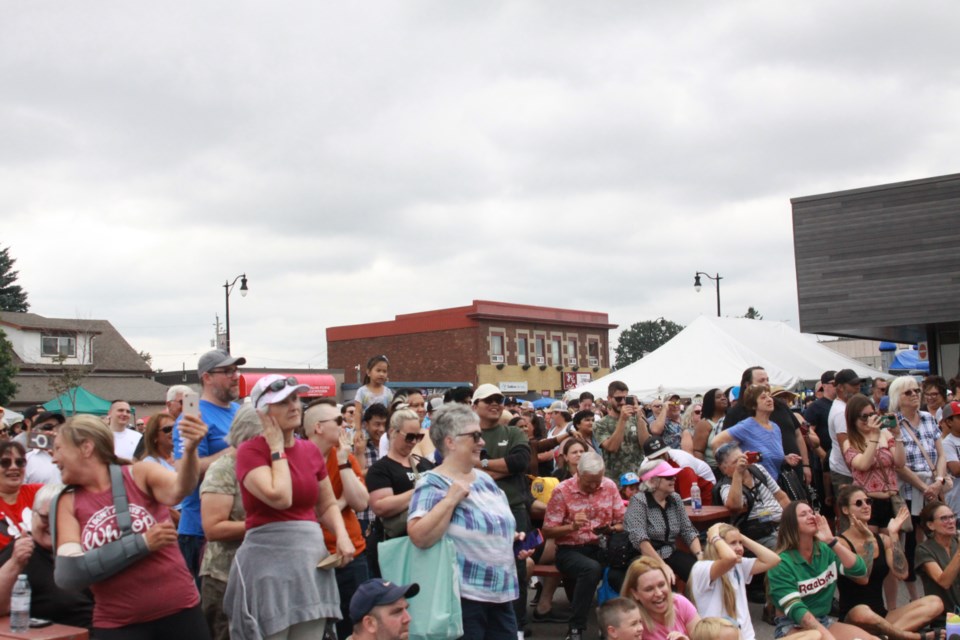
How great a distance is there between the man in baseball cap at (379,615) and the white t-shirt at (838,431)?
5.70 m

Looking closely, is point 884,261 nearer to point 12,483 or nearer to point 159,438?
point 159,438

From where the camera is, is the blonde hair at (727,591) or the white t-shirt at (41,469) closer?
the blonde hair at (727,591)

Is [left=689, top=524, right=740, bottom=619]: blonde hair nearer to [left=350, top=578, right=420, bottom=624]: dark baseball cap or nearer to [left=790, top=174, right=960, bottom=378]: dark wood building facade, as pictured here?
[left=350, top=578, right=420, bottom=624]: dark baseball cap

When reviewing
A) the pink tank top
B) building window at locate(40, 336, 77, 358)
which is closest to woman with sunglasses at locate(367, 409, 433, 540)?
the pink tank top

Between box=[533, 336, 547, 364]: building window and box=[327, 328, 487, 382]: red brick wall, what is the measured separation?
507 cm

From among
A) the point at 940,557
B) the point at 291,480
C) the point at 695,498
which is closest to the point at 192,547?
the point at 291,480

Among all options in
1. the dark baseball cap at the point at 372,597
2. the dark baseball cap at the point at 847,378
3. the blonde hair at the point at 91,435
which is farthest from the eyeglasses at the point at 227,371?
the dark baseball cap at the point at 847,378

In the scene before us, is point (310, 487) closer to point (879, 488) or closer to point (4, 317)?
point (879, 488)

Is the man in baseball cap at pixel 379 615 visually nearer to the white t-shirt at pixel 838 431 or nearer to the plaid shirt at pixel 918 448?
the white t-shirt at pixel 838 431

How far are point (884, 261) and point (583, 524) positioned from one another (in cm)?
1646

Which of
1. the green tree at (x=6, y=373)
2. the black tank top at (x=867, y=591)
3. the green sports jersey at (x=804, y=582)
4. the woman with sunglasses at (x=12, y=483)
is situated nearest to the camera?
the woman with sunglasses at (x=12, y=483)

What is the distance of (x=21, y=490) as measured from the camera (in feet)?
Answer: 17.6

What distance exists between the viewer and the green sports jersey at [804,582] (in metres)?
6.15

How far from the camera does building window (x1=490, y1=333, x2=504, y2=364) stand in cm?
5153
